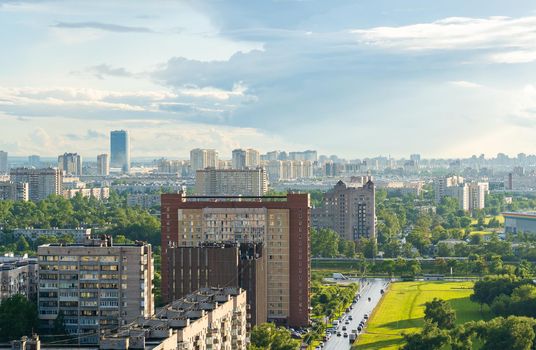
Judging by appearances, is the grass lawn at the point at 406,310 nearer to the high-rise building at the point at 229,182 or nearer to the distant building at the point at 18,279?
the distant building at the point at 18,279

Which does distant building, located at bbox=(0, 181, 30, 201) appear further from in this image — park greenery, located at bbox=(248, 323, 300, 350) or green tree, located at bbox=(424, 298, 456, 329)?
park greenery, located at bbox=(248, 323, 300, 350)

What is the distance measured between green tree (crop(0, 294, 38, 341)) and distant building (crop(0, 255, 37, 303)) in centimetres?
462

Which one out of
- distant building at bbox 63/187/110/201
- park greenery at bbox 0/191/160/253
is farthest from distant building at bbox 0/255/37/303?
distant building at bbox 63/187/110/201

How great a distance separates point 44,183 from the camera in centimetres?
14438

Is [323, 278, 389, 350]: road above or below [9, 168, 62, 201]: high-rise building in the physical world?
below

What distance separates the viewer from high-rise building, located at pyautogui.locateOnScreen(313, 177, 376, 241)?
95.1m

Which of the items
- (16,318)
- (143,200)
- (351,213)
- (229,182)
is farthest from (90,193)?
(16,318)

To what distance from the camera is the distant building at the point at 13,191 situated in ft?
425

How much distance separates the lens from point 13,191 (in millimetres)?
130375

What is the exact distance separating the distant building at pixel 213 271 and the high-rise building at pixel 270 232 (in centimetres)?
483

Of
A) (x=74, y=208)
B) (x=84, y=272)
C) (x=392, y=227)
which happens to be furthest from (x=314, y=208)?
(x=84, y=272)

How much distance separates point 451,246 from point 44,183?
237 ft

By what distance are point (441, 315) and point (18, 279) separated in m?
18.0

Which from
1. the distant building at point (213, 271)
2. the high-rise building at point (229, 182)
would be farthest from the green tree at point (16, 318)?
the high-rise building at point (229, 182)
